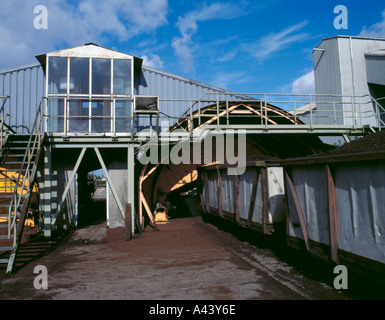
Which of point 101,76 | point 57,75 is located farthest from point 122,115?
point 57,75

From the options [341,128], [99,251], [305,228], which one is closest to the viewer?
[305,228]

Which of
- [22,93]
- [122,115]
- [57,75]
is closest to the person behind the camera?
[57,75]

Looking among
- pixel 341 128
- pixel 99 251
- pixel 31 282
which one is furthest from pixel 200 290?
pixel 341 128

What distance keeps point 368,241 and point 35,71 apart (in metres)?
14.8

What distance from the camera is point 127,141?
36.6ft

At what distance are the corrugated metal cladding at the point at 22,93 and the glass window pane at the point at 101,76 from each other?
3.03 meters

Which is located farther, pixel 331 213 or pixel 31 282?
pixel 31 282

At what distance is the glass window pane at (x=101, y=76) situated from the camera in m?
12.7

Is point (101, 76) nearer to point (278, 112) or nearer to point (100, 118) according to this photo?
point (100, 118)

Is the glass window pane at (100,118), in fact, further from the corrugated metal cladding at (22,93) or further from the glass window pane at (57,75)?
the corrugated metal cladding at (22,93)

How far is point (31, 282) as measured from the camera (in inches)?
238

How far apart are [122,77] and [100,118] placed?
219 centimetres

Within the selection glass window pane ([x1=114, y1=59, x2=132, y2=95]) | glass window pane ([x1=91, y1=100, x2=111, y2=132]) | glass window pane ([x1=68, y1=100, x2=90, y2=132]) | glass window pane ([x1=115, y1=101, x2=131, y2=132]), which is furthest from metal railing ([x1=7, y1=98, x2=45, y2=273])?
glass window pane ([x1=114, y1=59, x2=132, y2=95])
